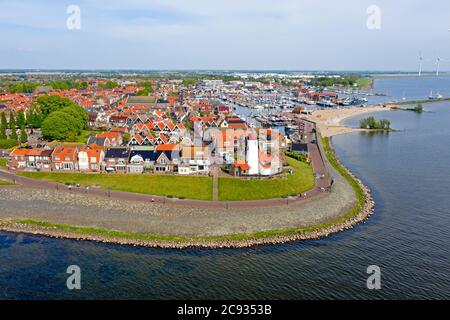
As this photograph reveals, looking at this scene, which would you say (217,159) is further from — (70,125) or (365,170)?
(70,125)

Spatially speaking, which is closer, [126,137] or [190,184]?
[190,184]

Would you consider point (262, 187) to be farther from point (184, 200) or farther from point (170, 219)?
point (170, 219)

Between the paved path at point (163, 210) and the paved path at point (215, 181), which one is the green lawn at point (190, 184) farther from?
the paved path at point (163, 210)

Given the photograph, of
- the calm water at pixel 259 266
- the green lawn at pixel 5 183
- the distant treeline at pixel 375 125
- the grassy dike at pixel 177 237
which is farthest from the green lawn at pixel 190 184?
the distant treeline at pixel 375 125

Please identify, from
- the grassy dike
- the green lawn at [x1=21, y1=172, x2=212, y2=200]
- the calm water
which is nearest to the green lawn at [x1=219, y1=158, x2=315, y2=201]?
the green lawn at [x1=21, y1=172, x2=212, y2=200]

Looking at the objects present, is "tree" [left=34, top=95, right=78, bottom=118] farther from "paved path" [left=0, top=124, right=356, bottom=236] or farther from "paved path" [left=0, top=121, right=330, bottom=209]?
"paved path" [left=0, top=124, right=356, bottom=236]

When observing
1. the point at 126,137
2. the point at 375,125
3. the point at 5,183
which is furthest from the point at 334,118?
the point at 5,183
